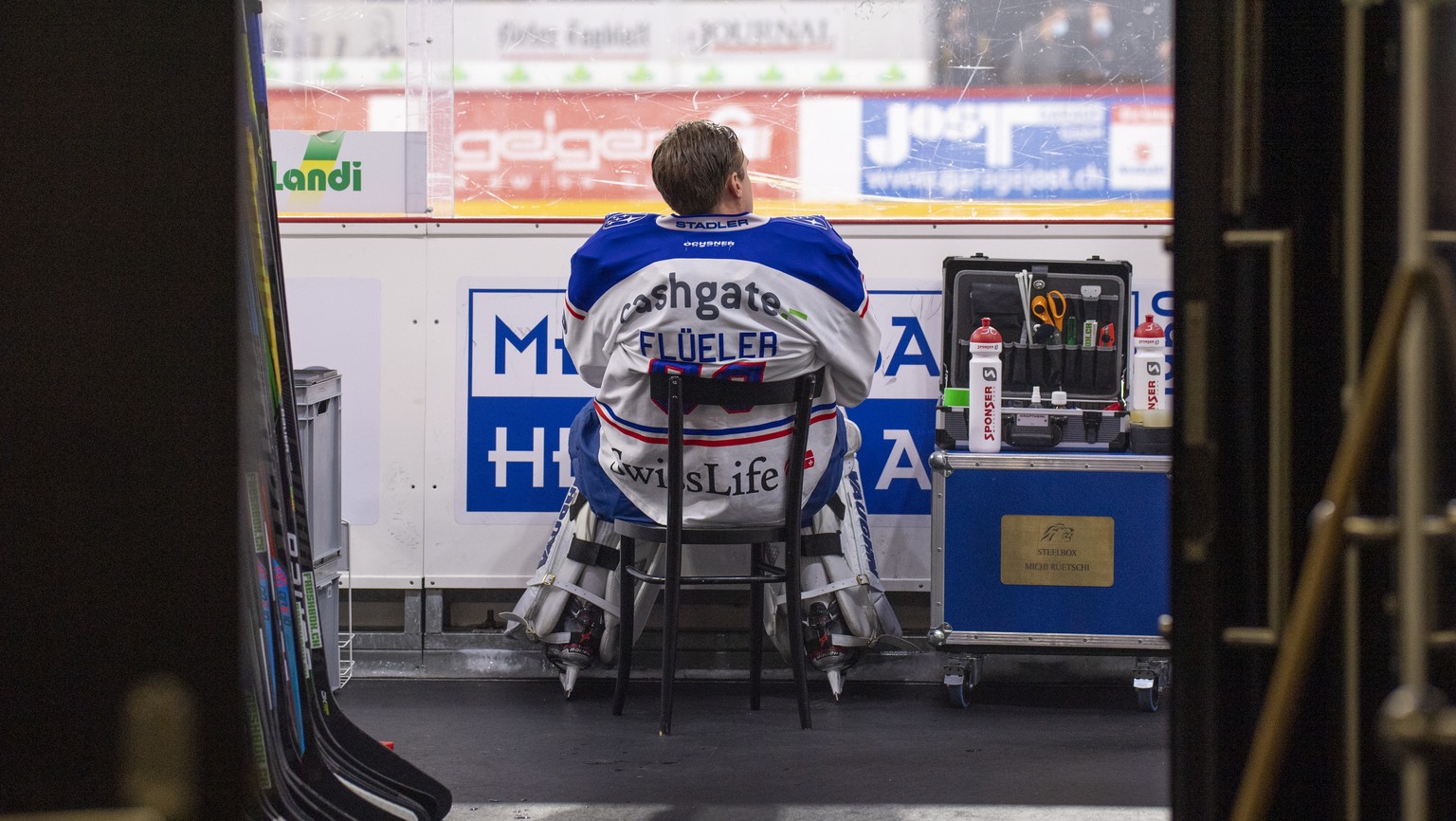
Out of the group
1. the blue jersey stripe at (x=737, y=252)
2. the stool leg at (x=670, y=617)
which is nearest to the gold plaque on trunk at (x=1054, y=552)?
the blue jersey stripe at (x=737, y=252)

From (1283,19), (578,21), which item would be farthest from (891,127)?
(1283,19)

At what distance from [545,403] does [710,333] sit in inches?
43.2

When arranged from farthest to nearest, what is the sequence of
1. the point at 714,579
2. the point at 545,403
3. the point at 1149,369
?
the point at 545,403 → the point at 1149,369 → the point at 714,579

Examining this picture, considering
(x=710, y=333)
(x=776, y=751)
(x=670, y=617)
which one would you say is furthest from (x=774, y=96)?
(x=776, y=751)

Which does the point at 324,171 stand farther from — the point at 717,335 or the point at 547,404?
the point at 717,335

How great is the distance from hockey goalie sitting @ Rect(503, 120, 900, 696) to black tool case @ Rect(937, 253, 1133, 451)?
54 cm

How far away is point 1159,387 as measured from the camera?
157 inches

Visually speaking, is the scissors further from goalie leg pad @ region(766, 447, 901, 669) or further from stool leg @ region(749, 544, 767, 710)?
stool leg @ region(749, 544, 767, 710)

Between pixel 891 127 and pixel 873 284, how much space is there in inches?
19.1

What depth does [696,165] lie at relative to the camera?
3.41m

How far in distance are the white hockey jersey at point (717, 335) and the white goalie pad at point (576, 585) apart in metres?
0.42

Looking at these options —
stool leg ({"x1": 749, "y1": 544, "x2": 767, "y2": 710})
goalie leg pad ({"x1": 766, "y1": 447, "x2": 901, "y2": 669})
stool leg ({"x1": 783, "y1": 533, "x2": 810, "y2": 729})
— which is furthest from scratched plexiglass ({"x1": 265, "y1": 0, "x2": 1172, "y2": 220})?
stool leg ({"x1": 783, "y1": 533, "x2": 810, "y2": 729})

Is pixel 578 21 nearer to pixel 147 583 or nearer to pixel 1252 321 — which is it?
pixel 1252 321

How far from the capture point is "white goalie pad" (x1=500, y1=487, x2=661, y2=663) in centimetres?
384
